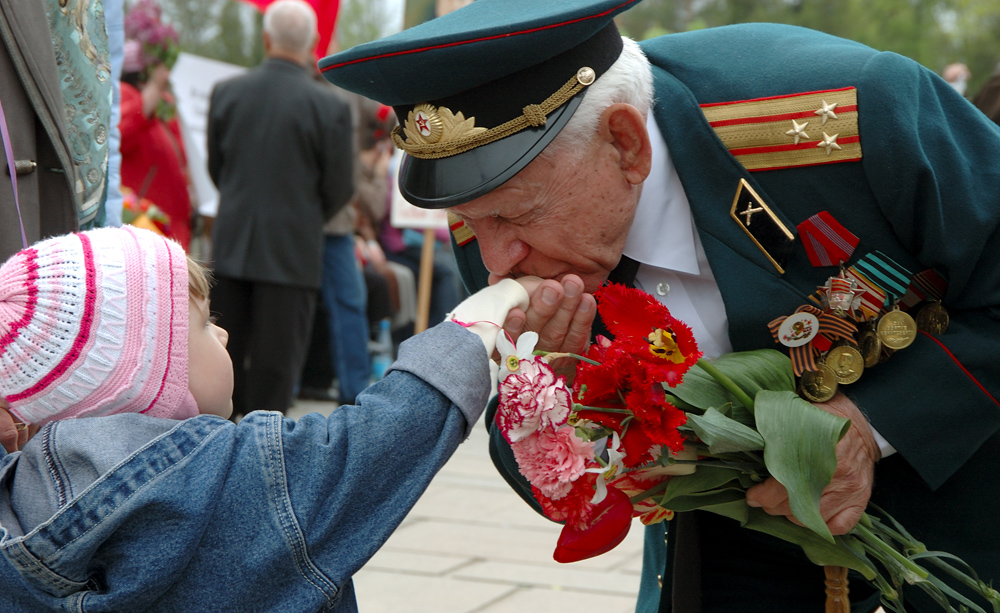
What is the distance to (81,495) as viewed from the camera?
1.33 m

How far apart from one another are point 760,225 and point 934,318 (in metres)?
0.36

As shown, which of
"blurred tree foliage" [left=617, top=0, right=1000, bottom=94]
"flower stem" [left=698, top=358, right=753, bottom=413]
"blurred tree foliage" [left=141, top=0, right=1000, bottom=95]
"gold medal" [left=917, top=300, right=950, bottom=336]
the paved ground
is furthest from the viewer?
"blurred tree foliage" [left=617, top=0, right=1000, bottom=94]

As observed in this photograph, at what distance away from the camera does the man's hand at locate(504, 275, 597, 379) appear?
1.74 metres

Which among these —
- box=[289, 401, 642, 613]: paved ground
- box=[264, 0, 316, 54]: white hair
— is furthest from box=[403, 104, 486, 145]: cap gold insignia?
box=[264, 0, 316, 54]: white hair

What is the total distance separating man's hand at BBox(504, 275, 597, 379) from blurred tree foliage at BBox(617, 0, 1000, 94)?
1342 inches

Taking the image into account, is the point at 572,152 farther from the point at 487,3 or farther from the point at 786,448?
the point at 786,448

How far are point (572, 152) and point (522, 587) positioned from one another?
6.40 feet

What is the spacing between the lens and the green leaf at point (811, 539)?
67.7 inches

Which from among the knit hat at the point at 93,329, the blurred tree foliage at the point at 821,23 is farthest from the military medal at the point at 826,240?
the blurred tree foliage at the point at 821,23

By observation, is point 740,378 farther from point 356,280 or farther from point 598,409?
point 356,280

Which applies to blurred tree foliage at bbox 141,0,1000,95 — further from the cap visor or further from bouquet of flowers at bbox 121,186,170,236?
the cap visor

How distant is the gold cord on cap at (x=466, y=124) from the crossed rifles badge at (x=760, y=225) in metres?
0.34

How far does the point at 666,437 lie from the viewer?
4.86 ft

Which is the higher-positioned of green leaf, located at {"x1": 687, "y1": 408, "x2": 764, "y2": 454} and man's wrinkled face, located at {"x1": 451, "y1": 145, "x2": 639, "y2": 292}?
man's wrinkled face, located at {"x1": 451, "y1": 145, "x2": 639, "y2": 292}
